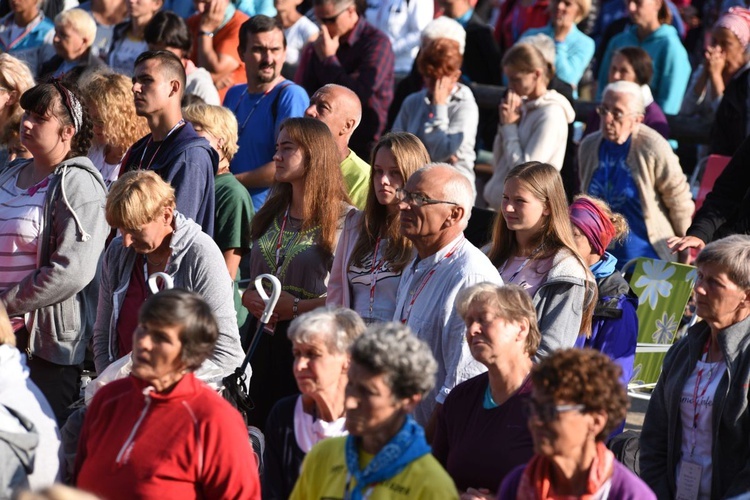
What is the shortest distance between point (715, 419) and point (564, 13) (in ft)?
19.5

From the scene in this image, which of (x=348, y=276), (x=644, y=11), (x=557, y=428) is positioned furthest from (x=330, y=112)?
(x=644, y=11)

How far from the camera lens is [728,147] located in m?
8.73

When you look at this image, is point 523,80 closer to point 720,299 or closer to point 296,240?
point 296,240

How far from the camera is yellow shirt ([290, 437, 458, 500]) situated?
360cm

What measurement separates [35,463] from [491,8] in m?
10.9

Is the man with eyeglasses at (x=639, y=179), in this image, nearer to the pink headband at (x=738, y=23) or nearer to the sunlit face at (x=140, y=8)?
the pink headband at (x=738, y=23)

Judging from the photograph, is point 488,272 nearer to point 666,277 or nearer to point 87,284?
point 87,284

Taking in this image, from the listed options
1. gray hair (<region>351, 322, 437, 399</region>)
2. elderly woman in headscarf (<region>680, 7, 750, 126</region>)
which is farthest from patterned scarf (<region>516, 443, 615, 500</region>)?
elderly woman in headscarf (<region>680, 7, 750, 126</region>)

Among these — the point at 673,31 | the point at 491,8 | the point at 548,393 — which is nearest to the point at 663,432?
the point at 548,393

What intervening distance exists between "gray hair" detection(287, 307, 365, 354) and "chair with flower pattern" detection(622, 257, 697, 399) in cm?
344

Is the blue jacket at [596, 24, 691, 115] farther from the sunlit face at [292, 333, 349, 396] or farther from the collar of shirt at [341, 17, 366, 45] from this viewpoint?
the sunlit face at [292, 333, 349, 396]

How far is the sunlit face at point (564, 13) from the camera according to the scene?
33.0 feet

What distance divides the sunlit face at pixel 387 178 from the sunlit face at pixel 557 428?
2212mm

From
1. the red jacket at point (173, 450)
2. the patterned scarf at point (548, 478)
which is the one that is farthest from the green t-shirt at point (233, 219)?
the patterned scarf at point (548, 478)
